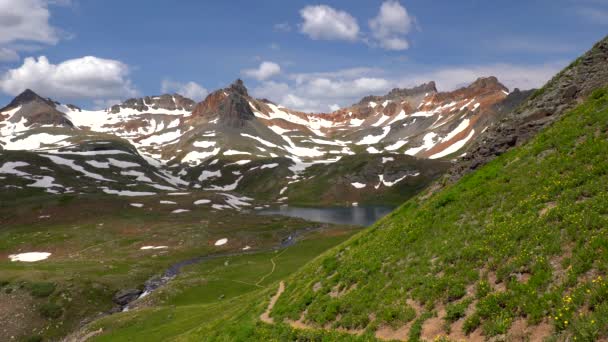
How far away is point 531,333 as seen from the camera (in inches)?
477

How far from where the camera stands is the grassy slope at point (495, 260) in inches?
510

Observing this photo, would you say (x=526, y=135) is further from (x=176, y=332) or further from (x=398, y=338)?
(x=176, y=332)

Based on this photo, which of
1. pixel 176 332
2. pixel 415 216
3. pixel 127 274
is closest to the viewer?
pixel 415 216

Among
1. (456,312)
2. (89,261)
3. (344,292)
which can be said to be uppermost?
(456,312)

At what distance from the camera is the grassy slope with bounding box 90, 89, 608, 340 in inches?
510

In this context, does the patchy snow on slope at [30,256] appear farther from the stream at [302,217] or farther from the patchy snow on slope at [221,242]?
the patchy snow on slope at [221,242]

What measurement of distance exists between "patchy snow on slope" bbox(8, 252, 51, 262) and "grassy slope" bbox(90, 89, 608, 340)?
84.2 metres

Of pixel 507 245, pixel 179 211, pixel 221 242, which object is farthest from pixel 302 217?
pixel 507 245

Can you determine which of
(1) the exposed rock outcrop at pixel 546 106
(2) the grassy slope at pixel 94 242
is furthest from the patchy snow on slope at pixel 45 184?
(1) the exposed rock outcrop at pixel 546 106

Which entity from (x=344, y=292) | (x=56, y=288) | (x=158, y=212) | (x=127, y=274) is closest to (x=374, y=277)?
(x=344, y=292)

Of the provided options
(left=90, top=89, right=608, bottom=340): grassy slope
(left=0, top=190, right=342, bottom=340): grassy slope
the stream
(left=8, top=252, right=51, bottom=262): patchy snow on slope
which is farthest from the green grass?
(left=8, top=252, right=51, bottom=262): patchy snow on slope

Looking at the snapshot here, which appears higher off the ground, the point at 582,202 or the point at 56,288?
the point at 582,202

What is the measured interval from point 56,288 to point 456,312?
2455 inches

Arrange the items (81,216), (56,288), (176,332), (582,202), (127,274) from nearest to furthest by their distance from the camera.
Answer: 1. (582,202)
2. (176,332)
3. (56,288)
4. (127,274)
5. (81,216)
